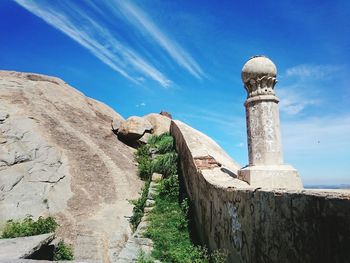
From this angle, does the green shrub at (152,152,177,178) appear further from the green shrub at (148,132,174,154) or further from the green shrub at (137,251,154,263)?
the green shrub at (137,251,154,263)

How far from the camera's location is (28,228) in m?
7.97

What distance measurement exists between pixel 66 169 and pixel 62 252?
15.3 ft

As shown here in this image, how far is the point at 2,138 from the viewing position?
486 inches

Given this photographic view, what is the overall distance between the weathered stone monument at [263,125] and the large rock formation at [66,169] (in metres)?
3.90

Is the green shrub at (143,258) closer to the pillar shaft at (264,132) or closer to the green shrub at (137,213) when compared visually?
the green shrub at (137,213)

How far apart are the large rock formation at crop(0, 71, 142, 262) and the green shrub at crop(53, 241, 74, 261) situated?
34cm

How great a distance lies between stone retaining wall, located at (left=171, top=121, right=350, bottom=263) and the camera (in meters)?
2.12

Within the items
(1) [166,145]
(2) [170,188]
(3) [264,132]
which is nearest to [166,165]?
(2) [170,188]

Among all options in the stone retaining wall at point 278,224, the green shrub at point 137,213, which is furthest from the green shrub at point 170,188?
the stone retaining wall at point 278,224

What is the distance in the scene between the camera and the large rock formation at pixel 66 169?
358 inches

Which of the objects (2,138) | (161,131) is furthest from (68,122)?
(161,131)

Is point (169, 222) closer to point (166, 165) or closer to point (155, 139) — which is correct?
point (166, 165)

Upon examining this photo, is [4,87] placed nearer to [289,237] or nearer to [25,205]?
[25,205]

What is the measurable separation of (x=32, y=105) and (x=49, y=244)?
929cm
